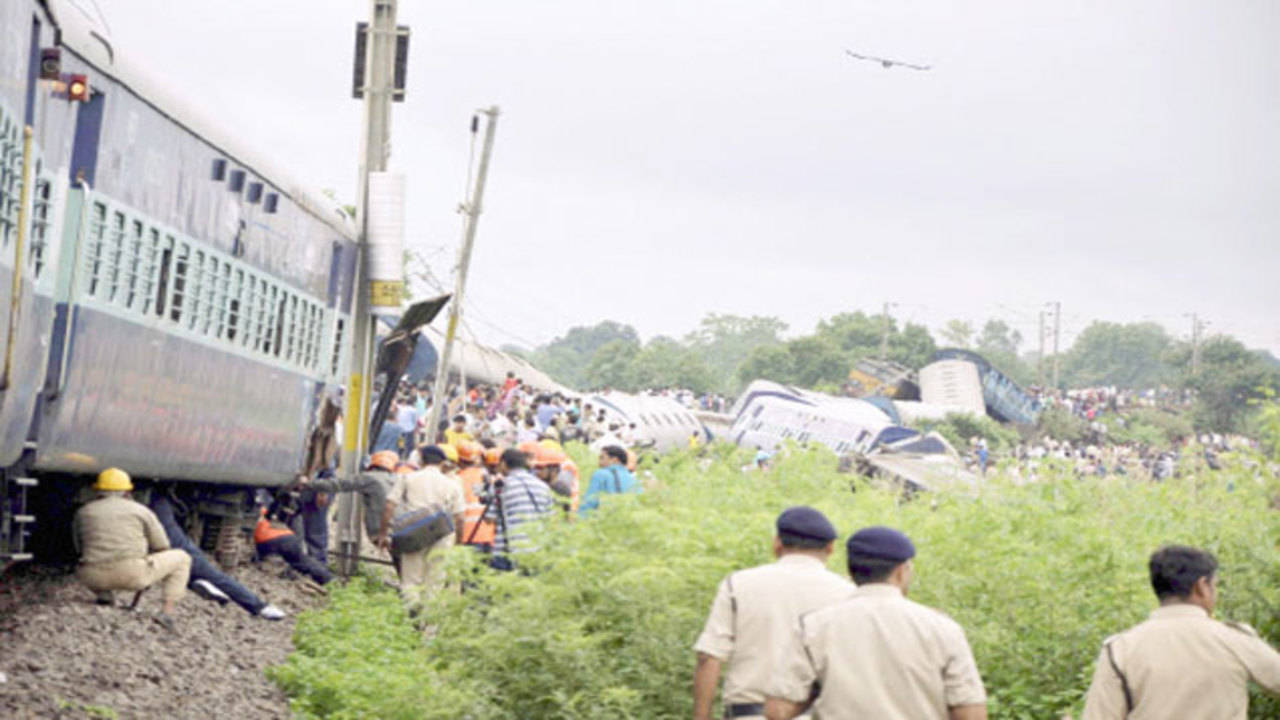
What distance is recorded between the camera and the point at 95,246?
10.1 meters

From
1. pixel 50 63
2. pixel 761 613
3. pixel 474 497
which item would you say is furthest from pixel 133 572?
pixel 761 613

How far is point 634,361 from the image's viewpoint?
301ft

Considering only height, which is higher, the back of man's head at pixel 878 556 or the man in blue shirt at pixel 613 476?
the man in blue shirt at pixel 613 476

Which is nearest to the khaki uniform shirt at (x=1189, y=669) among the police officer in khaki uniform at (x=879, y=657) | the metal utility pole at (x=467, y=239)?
the police officer in khaki uniform at (x=879, y=657)

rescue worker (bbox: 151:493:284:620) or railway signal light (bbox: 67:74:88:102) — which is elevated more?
railway signal light (bbox: 67:74:88:102)

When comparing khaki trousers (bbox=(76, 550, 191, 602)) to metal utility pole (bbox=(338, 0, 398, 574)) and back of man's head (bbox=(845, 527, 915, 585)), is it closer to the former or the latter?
metal utility pole (bbox=(338, 0, 398, 574))

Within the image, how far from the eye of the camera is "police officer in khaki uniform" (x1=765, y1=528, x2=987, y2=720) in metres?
5.72

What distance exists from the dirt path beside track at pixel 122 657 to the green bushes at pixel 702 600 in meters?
0.73

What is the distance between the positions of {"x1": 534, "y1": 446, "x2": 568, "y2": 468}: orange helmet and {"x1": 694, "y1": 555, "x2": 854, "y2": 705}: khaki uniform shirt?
8.40 metres

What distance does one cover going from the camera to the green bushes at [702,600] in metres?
8.89

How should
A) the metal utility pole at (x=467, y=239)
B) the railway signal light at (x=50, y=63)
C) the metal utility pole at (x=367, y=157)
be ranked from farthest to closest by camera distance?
the metal utility pole at (x=467, y=239) → the metal utility pole at (x=367, y=157) → the railway signal light at (x=50, y=63)

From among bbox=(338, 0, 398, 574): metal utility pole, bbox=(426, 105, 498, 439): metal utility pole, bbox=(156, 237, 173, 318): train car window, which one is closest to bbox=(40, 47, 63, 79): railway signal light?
bbox=(156, 237, 173, 318): train car window

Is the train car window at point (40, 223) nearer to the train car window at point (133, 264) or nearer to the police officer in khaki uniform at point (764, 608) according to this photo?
the train car window at point (133, 264)

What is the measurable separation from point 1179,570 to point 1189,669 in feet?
1.14
